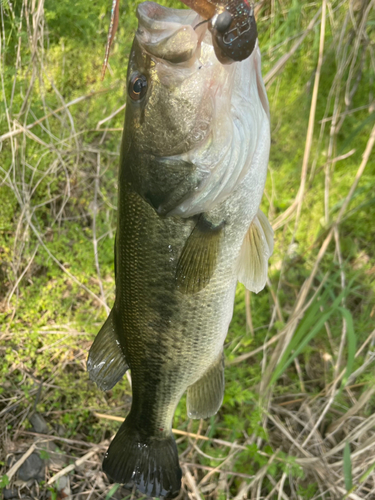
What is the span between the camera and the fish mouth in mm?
955

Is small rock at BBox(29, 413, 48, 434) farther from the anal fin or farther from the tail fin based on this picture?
the anal fin

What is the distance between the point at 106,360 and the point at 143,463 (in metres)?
0.53

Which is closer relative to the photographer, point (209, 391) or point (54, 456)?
point (209, 391)

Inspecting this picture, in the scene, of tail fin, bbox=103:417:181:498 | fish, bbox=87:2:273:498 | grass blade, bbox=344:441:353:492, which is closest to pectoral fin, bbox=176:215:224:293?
fish, bbox=87:2:273:498

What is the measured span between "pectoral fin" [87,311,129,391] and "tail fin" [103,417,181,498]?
27cm

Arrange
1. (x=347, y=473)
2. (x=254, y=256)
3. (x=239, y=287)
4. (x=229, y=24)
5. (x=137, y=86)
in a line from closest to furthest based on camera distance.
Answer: (x=229, y=24)
(x=137, y=86)
(x=254, y=256)
(x=347, y=473)
(x=239, y=287)

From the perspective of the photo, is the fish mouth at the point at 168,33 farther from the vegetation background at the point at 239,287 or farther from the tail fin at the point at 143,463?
the tail fin at the point at 143,463

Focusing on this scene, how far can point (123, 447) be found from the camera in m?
1.59

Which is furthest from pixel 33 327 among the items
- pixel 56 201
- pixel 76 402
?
pixel 56 201

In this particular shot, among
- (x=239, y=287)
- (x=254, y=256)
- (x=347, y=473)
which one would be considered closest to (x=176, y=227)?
(x=254, y=256)

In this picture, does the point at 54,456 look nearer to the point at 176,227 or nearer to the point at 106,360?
the point at 106,360

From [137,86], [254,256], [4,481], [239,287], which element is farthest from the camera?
[239,287]

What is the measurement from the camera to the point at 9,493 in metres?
2.16

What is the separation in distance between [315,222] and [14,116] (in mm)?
2464
